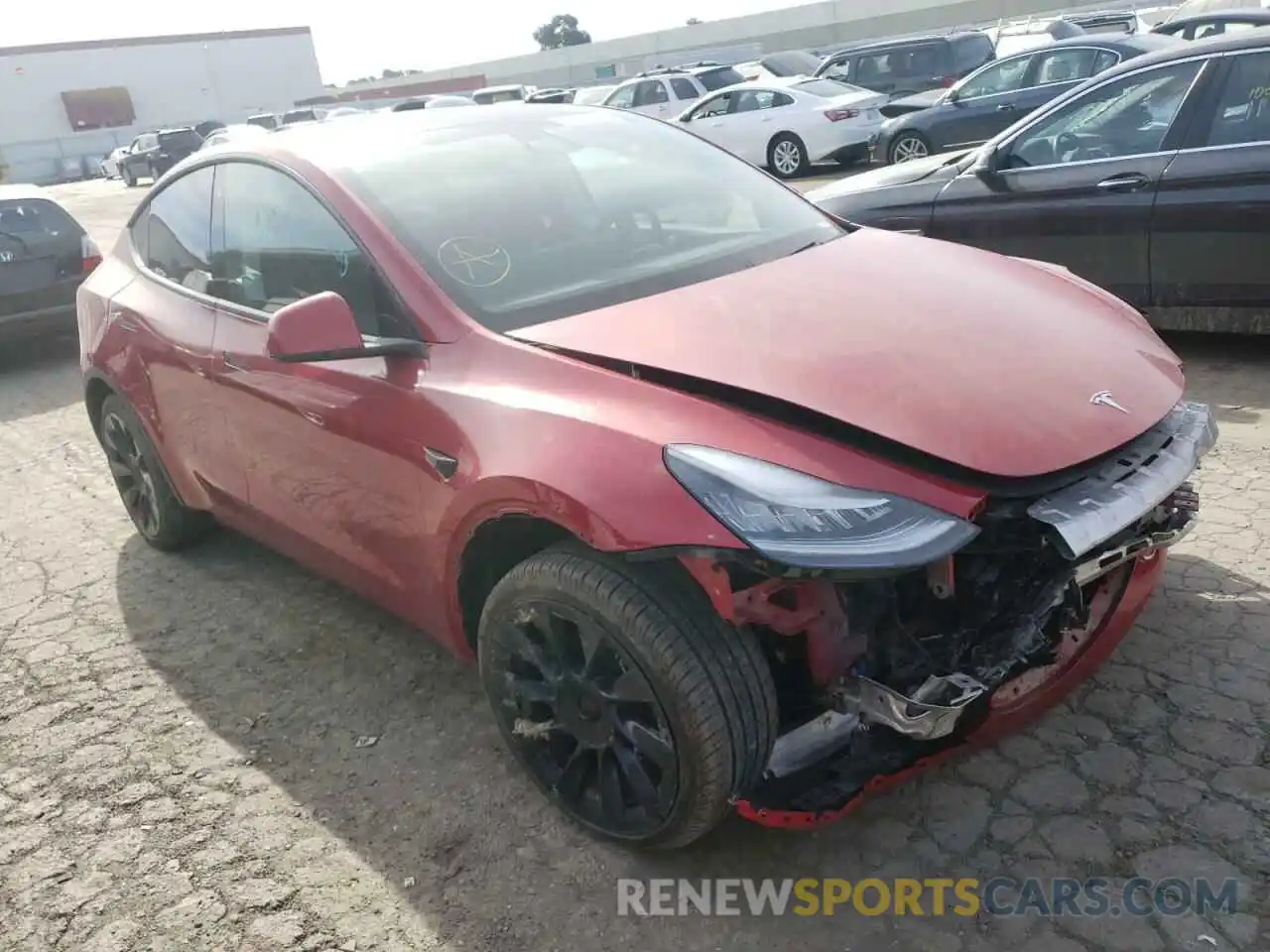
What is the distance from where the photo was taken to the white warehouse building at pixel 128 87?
54375 millimetres

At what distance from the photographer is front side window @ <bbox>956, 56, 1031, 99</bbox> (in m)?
11.7

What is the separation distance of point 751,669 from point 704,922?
0.64 meters

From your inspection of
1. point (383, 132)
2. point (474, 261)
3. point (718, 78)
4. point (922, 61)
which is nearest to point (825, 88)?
point (922, 61)

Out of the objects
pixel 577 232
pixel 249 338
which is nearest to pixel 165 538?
pixel 249 338

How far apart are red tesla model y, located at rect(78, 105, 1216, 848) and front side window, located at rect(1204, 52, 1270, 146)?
2.41 metres

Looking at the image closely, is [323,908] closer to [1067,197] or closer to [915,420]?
[915,420]

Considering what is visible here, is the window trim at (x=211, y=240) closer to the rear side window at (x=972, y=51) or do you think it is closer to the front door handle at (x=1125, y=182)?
the front door handle at (x=1125, y=182)

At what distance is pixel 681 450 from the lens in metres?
2.16

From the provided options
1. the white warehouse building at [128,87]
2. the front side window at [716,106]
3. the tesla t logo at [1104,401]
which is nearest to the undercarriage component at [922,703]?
the tesla t logo at [1104,401]

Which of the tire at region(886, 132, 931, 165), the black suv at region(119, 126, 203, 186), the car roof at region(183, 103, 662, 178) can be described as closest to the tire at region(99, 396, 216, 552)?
the car roof at region(183, 103, 662, 178)

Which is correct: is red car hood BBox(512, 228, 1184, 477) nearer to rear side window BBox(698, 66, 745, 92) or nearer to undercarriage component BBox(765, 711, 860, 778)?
undercarriage component BBox(765, 711, 860, 778)

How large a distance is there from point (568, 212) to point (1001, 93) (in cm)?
1027

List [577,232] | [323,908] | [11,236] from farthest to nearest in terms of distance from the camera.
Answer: [11,236] < [577,232] < [323,908]

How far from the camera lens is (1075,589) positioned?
2.30 metres
